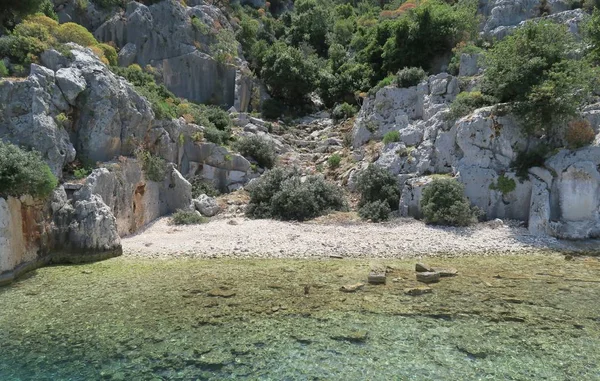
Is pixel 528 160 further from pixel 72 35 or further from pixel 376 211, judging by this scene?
pixel 72 35

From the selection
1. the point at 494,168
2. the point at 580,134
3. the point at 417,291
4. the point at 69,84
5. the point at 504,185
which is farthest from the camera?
the point at 494,168

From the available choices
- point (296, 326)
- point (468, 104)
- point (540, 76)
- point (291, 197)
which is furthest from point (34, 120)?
point (540, 76)

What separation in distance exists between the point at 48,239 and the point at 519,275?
1557 centimetres

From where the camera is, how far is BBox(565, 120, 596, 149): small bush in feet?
59.2

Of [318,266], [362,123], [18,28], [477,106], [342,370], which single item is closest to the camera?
[342,370]

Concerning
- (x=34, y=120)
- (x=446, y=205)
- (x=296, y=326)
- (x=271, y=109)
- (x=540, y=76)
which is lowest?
(x=296, y=326)

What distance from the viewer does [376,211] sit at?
66.8 feet

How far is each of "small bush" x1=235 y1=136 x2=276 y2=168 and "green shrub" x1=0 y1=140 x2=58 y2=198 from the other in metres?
14.7

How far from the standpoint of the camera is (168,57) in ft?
119

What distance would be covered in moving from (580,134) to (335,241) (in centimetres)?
1166

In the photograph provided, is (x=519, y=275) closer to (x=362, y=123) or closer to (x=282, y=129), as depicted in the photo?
(x=362, y=123)

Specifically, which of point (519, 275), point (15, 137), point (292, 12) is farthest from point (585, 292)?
point (292, 12)

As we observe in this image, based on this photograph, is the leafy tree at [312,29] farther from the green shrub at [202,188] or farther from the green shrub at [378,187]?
the green shrub at [378,187]

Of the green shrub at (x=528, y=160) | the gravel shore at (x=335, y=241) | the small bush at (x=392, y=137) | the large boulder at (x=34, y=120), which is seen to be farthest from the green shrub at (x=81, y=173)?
the green shrub at (x=528, y=160)
